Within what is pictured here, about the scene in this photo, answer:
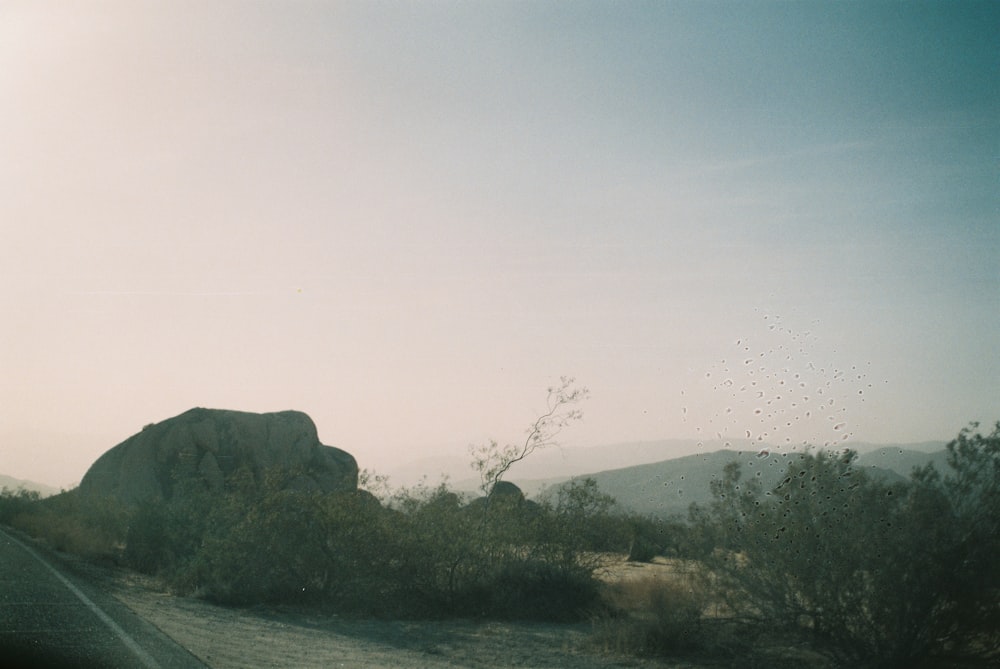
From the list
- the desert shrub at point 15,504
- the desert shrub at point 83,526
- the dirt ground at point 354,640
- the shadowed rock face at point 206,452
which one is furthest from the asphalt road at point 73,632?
the desert shrub at point 15,504

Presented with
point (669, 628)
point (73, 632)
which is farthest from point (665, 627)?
point (73, 632)

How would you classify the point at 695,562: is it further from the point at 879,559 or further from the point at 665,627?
the point at 879,559

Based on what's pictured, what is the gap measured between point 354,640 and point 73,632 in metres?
4.60

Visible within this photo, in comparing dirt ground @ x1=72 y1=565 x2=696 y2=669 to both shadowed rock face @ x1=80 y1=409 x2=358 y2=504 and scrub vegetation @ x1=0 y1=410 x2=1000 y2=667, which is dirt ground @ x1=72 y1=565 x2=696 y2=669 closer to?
scrub vegetation @ x1=0 y1=410 x2=1000 y2=667

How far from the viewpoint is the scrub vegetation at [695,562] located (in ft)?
34.3

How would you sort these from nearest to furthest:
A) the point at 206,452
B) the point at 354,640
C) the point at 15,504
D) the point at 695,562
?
the point at 695,562 < the point at 354,640 < the point at 206,452 < the point at 15,504

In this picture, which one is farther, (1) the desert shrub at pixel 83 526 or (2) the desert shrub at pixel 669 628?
(1) the desert shrub at pixel 83 526

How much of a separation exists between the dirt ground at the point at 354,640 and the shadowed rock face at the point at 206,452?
2043 centimetres

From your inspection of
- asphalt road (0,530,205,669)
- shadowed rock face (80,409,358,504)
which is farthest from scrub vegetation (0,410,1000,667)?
shadowed rock face (80,409,358,504)

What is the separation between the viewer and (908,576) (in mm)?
10414

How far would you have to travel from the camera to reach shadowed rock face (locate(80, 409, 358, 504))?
38531mm

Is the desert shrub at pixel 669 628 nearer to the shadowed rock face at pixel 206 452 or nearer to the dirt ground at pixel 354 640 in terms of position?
the dirt ground at pixel 354 640

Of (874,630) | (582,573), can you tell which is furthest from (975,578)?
(582,573)

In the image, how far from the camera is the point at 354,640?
14273 millimetres
